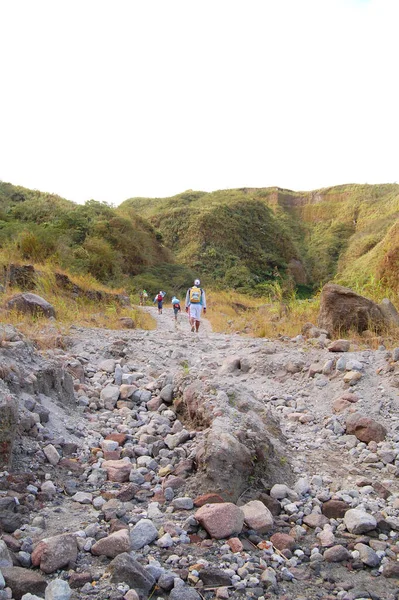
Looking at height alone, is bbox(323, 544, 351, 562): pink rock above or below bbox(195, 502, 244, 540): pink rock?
below

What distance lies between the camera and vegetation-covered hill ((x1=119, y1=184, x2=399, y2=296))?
1746 inches

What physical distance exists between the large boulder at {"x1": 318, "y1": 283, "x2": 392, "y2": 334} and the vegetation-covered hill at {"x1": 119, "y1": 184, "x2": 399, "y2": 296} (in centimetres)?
2965

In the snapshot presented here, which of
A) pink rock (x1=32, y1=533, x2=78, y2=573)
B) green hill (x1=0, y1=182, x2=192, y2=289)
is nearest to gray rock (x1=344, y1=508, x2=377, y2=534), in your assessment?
pink rock (x1=32, y1=533, x2=78, y2=573)

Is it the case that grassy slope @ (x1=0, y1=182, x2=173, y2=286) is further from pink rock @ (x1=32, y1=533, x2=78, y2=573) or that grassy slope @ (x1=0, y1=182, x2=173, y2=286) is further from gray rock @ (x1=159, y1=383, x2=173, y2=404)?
pink rock @ (x1=32, y1=533, x2=78, y2=573)

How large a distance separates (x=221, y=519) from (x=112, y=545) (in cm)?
61

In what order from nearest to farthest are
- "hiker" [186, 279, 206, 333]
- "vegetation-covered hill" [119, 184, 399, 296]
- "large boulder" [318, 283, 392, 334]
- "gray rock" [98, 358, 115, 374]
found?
"gray rock" [98, 358, 115, 374] → "large boulder" [318, 283, 392, 334] → "hiker" [186, 279, 206, 333] → "vegetation-covered hill" [119, 184, 399, 296]

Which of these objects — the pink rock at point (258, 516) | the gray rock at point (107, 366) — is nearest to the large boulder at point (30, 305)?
the gray rock at point (107, 366)

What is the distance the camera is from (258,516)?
9.23 ft

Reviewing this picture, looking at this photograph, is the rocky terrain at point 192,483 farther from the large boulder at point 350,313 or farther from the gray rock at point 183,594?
the large boulder at point 350,313

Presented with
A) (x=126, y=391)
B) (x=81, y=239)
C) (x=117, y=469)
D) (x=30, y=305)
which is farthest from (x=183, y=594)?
(x=81, y=239)

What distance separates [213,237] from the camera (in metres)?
47.1

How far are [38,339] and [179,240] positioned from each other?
42455 millimetres

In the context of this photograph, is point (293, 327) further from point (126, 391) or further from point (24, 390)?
point (24, 390)

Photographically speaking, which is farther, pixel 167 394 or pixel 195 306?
pixel 195 306
